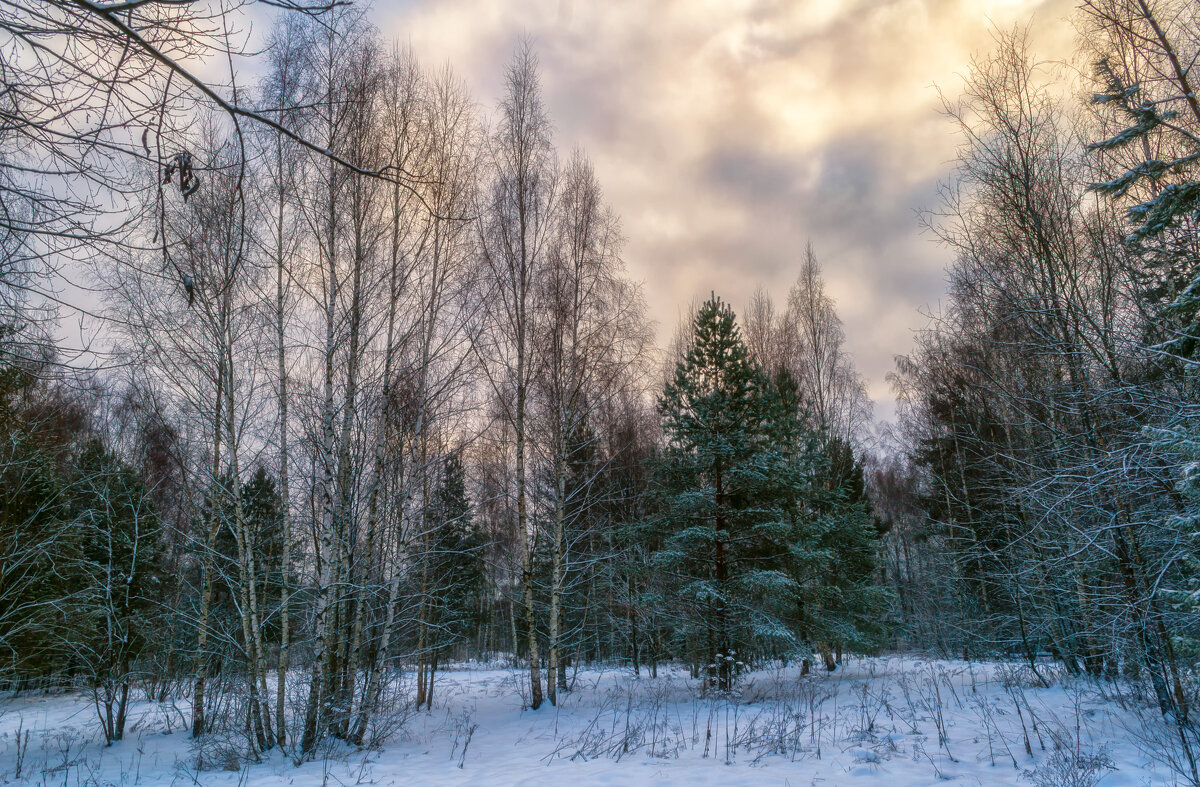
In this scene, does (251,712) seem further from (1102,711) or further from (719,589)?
(1102,711)

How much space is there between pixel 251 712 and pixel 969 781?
762 cm

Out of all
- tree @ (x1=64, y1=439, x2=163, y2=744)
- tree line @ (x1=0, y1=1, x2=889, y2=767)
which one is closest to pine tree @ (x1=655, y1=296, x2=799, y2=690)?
tree line @ (x1=0, y1=1, x2=889, y2=767)

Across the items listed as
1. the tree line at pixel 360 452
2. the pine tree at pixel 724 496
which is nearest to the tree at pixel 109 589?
the tree line at pixel 360 452

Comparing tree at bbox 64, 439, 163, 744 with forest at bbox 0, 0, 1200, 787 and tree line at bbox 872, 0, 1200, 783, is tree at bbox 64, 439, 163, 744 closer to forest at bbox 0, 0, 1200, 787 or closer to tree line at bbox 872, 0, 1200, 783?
forest at bbox 0, 0, 1200, 787

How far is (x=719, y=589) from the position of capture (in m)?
11.2

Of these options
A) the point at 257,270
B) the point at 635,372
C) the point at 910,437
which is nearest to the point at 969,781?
the point at 635,372

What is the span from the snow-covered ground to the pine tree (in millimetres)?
1540

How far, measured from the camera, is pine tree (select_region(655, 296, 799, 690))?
36.7 feet

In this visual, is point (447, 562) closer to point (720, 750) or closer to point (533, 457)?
point (533, 457)

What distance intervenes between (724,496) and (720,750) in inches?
246

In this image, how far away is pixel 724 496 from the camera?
39.7ft

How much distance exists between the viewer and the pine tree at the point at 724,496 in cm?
1117

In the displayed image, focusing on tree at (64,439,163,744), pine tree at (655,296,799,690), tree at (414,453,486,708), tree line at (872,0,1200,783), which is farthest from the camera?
pine tree at (655,296,799,690)

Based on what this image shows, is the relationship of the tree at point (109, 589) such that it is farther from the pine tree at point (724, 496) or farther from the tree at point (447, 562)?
the pine tree at point (724, 496)
